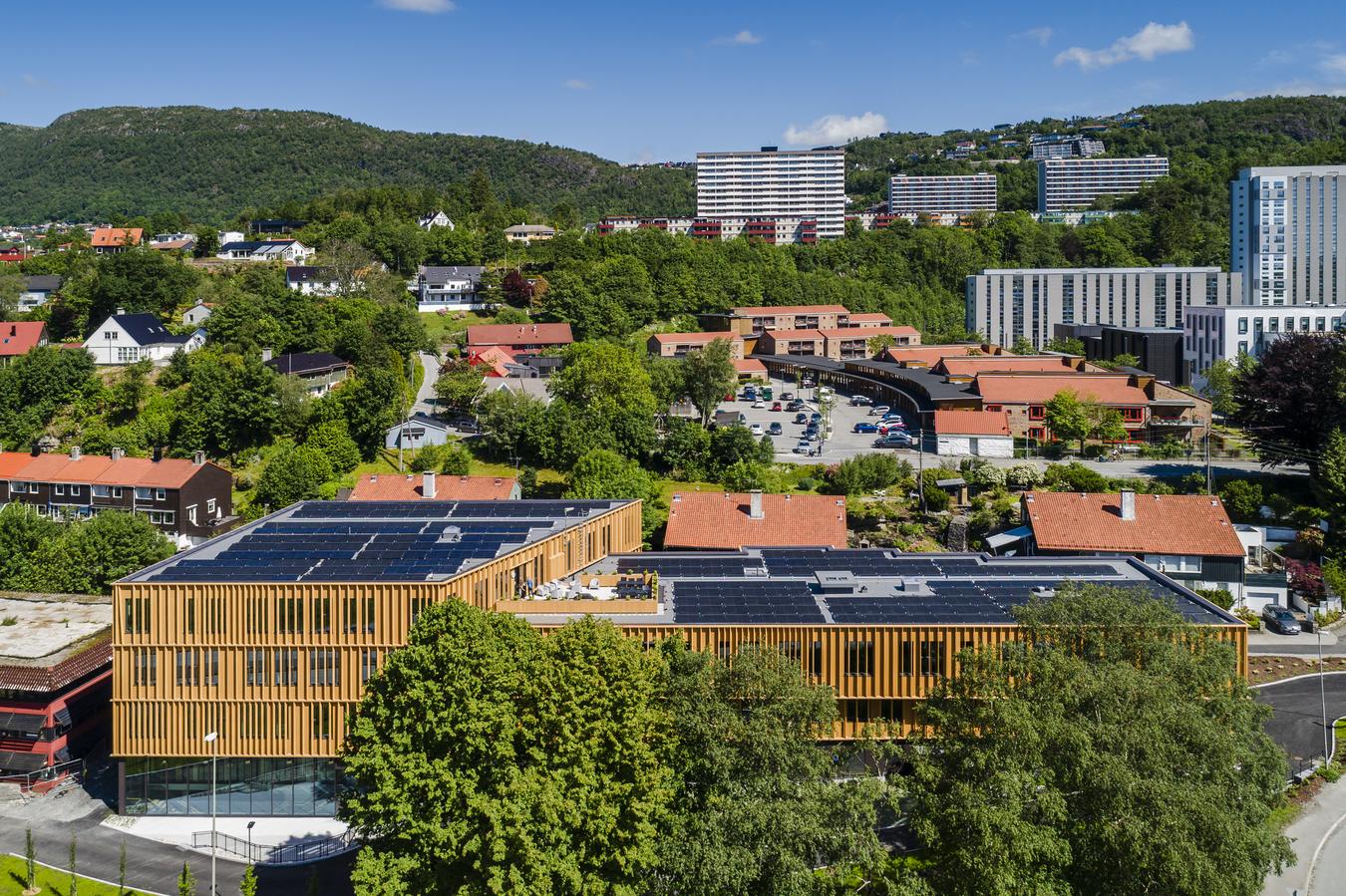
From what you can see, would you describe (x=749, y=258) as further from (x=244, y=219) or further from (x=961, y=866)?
(x=961, y=866)

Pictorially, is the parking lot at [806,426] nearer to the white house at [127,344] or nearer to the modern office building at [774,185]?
the white house at [127,344]

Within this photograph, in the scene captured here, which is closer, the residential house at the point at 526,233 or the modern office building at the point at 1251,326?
the modern office building at the point at 1251,326

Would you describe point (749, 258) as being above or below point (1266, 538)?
above

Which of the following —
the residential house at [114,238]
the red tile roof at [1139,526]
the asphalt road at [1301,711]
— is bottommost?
the asphalt road at [1301,711]

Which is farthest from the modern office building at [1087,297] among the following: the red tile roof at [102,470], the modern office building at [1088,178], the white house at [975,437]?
the red tile roof at [102,470]

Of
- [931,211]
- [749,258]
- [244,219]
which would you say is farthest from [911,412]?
[931,211]

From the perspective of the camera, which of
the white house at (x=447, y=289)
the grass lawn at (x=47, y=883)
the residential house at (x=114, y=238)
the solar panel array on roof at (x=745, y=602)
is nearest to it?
the grass lawn at (x=47, y=883)

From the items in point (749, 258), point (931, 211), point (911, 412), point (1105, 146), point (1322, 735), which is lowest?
point (1322, 735)
